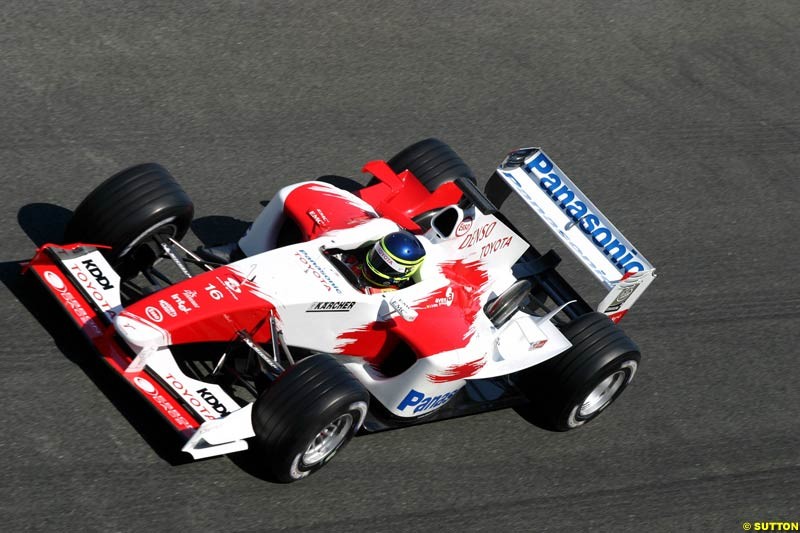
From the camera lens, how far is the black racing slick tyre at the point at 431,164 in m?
9.66

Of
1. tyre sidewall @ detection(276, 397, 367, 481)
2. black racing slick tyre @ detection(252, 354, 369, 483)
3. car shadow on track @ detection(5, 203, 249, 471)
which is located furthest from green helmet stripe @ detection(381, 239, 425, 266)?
car shadow on track @ detection(5, 203, 249, 471)

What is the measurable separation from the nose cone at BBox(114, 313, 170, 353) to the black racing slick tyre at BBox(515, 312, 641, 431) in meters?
2.79

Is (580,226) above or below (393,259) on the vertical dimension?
below

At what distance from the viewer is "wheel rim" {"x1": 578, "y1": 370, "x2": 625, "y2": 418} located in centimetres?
873

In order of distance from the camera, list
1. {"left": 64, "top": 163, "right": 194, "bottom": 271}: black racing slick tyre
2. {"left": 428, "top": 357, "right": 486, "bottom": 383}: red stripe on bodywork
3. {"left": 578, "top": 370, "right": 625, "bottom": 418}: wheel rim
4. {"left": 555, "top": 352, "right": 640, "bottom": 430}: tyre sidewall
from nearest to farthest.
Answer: {"left": 428, "top": 357, "right": 486, "bottom": 383}: red stripe on bodywork
{"left": 64, "top": 163, "right": 194, "bottom": 271}: black racing slick tyre
{"left": 555, "top": 352, "right": 640, "bottom": 430}: tyre sidewall
{"left": 578, "top": 370, "right": 625, "bottom": 418}: wheel rim

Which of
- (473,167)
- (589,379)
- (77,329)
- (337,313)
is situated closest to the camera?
(337,313)

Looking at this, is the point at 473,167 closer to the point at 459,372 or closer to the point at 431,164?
the point at 431,164

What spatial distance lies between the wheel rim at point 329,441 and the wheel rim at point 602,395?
210 centimetres

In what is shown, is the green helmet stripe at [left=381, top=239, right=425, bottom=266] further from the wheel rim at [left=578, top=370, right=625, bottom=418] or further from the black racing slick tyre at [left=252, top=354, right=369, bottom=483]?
the wheel rim at [left=578, top=370, right=625, bottom=418]

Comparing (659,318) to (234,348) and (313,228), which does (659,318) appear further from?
(234,348)

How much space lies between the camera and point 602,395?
8.85 meters

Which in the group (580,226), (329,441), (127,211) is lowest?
(329,441)

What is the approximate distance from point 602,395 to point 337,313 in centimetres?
231

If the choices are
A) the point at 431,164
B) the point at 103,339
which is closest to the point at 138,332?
the point at 103,339
